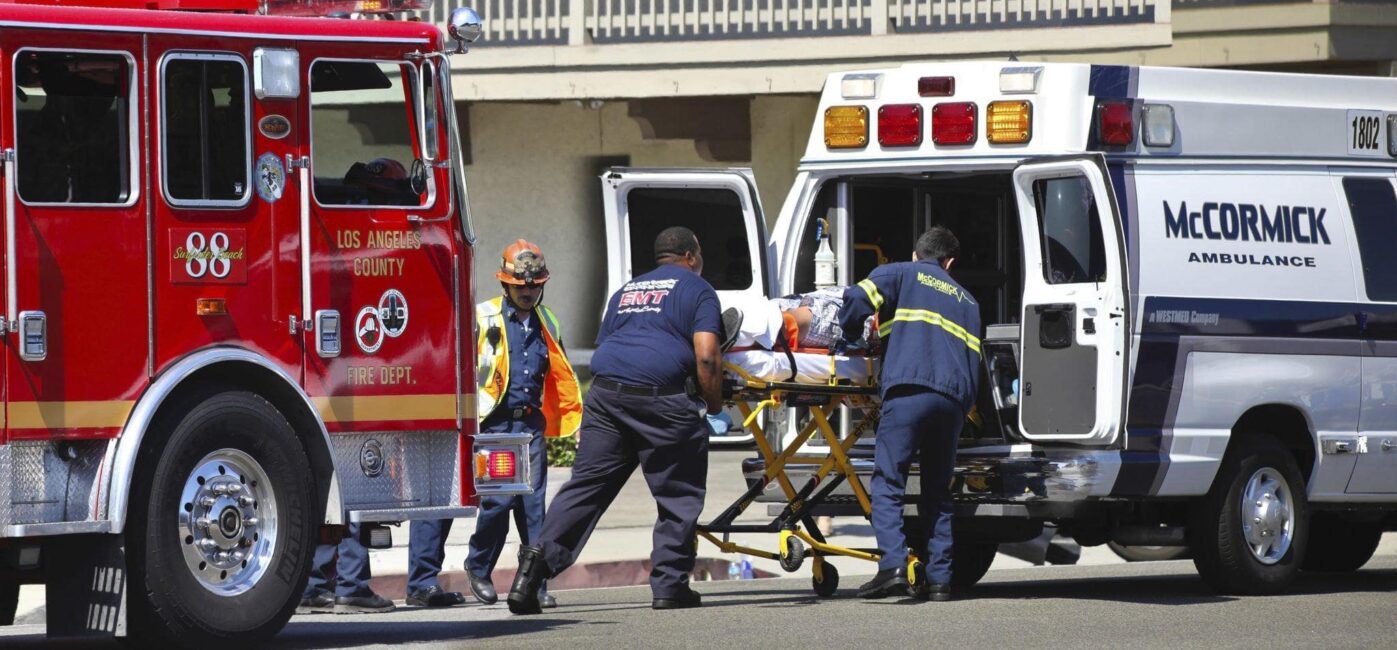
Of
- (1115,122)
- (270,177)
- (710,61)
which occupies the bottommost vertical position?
(270,177)

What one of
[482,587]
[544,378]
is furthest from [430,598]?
[544,378]

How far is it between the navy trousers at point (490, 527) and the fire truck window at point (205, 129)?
8.95 feet

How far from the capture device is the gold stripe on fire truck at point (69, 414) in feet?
23.6

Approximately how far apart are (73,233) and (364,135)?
147 cm

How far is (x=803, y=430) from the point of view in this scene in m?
10.1

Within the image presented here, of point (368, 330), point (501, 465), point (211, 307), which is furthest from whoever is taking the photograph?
point (501, 465)

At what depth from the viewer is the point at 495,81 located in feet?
64.1

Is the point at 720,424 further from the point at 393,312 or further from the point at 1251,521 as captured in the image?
the point at 393,312

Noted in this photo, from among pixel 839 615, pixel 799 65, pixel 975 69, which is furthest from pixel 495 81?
pixel 839 615

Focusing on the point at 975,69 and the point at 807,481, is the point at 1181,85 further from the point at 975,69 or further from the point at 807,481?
the point at 807,481

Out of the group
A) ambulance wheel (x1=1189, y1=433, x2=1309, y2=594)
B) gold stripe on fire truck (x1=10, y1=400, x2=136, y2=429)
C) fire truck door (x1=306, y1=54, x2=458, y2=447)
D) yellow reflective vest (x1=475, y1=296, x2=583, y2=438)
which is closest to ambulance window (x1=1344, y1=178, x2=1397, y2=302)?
ambulance wheel (x1=1189, y1=433, x2=1309, y2=594)

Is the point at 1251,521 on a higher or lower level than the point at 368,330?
lower

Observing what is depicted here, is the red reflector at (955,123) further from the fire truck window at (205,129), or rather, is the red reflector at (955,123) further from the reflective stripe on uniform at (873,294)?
the fire truck window at (205,129)

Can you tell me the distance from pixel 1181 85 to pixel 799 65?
9376 millimetres
